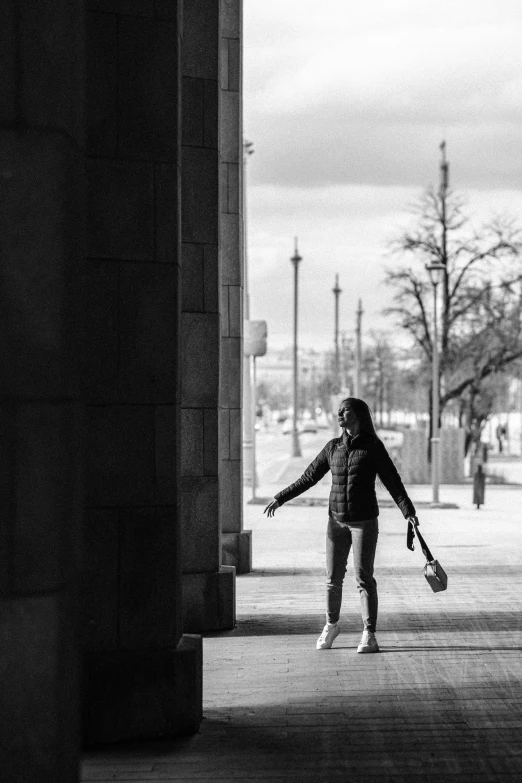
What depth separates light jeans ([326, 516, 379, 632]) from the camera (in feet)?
30.9

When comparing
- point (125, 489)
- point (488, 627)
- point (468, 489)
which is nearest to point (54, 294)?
point (125, 489)

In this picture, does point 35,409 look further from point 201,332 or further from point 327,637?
point 201,332

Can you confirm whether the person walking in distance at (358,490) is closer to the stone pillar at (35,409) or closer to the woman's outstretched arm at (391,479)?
the woman's outstretched arm at (391,479)

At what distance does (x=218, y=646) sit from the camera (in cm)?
1012

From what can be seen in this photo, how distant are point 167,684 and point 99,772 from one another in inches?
31.8

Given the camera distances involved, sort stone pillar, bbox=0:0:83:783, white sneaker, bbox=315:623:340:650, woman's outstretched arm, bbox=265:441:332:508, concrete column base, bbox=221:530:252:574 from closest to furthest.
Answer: stone pillar, bbox=0:0:83:783 → woman's outstretched arm, bbox=265:441:332:508 → white sneaker, bbox=315:623:340:650 → concrete column base, bbox=221:530:252:574

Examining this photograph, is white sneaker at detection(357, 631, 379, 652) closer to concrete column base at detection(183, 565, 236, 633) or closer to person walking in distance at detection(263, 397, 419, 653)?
person walking in distance at detection(263, 397, 419, 653)

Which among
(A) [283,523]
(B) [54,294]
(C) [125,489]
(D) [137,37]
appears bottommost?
(A) [283,523]

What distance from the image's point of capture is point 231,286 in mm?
14680

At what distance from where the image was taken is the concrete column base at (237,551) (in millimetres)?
14961

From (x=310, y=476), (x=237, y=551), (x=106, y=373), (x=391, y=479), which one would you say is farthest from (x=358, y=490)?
(x=237, y=551)

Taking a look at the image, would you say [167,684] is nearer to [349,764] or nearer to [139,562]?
[139,562]

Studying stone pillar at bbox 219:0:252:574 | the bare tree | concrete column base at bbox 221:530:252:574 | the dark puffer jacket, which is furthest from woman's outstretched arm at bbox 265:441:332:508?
the bare tree

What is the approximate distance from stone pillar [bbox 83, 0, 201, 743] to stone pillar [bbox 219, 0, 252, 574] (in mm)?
7340
